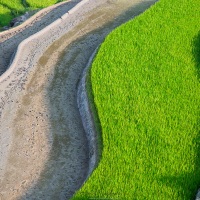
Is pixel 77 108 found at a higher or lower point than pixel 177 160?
higher

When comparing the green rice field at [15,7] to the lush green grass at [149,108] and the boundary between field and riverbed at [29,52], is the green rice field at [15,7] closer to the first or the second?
the boundary between field and riverbed at [29,52]

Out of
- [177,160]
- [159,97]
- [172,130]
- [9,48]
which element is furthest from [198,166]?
[9,48]

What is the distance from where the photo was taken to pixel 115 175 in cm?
775

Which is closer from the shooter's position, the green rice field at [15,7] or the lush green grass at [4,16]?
the lush green grass at [4,16]

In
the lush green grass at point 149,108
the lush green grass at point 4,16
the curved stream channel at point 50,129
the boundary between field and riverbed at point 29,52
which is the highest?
the boundary between field and riverbed at point 29,52

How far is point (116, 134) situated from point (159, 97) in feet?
5.68

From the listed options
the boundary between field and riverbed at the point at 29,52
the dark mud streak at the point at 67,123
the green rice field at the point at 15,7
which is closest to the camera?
the dark mud streak at the point at 67,123

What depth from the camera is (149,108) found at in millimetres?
9609

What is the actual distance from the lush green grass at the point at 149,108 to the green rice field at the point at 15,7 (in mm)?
7271

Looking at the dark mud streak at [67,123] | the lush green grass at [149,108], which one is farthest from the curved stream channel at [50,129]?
the lush green grass at [149,108]

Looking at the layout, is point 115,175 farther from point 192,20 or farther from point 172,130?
point 192,20

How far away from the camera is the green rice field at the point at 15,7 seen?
743 inches

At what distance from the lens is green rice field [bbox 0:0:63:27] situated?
1888 cm

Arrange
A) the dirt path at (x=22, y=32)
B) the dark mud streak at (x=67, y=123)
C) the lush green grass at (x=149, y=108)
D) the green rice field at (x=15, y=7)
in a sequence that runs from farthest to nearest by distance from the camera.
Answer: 1. the green rice field at (x=15, y=7)
2. the dirt path at (x=22, y=32)
3. the dark mud streak at (x=67, y=123)
4. the lush green grass at (x=149, y=108)
